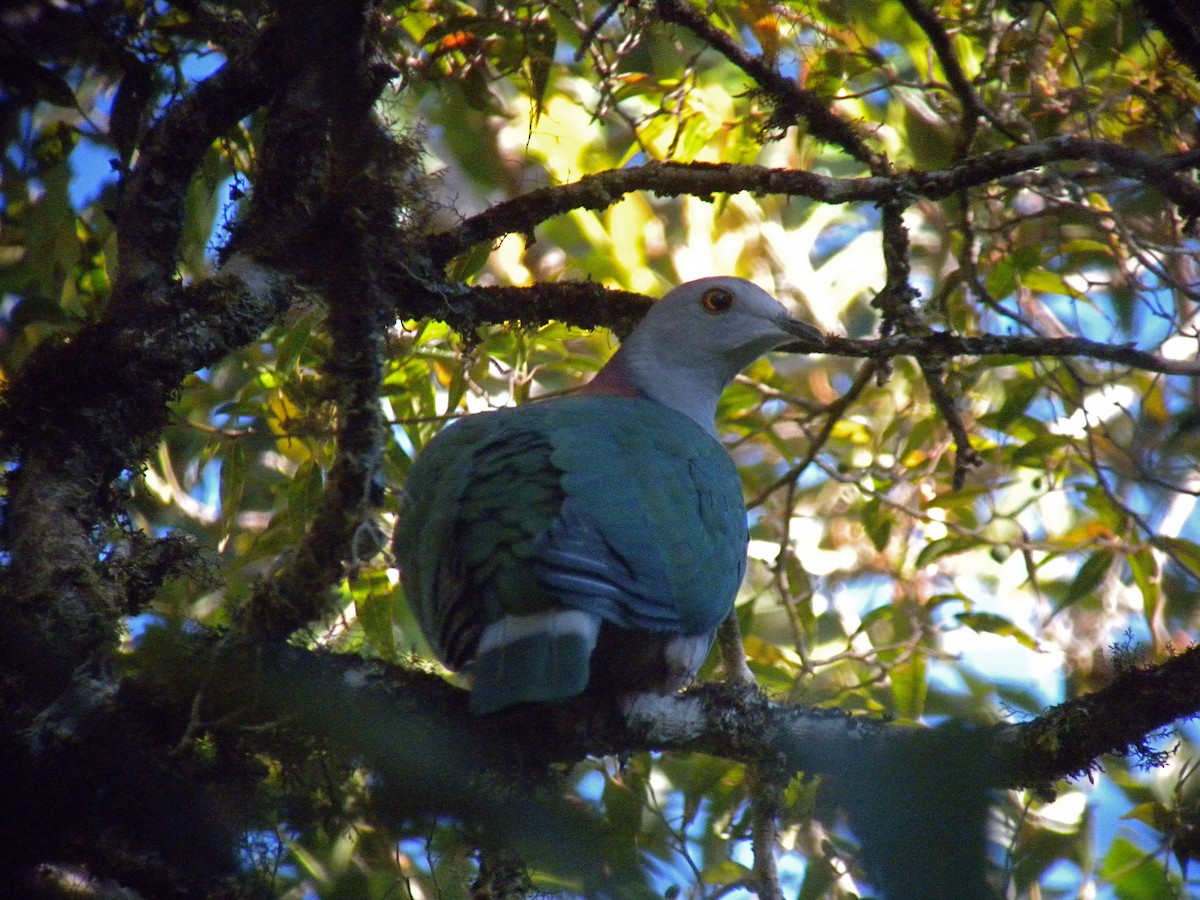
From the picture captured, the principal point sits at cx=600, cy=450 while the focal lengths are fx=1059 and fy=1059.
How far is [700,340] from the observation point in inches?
172

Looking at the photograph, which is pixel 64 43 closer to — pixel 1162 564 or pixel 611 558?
pixel 611 558

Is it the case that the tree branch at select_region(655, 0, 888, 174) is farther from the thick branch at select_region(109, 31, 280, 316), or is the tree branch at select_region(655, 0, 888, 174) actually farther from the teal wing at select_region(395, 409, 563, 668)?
the teal wing at select_region(395, 409, 563, 668)

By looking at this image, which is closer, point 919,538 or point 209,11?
point 209,11

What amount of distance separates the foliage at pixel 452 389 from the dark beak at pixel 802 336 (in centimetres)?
29

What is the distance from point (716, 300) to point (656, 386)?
0.48m

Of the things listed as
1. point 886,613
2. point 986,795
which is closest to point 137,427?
point 986,795

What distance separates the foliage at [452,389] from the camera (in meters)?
→ 2.26

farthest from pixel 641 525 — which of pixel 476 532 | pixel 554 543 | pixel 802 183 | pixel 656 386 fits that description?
pixel 656 386

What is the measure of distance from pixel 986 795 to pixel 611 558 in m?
1.44

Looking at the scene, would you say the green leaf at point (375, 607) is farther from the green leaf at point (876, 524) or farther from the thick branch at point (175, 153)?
the green leaf at point (876, 524)

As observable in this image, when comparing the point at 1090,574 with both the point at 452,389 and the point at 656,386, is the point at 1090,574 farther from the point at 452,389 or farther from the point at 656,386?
the point at 452,389

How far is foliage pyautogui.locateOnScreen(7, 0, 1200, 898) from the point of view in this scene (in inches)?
89.0

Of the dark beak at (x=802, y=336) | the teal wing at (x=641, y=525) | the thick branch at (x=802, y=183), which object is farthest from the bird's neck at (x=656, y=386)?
the thick branch at (x=802, y=183)

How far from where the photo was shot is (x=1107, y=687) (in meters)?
2.53
